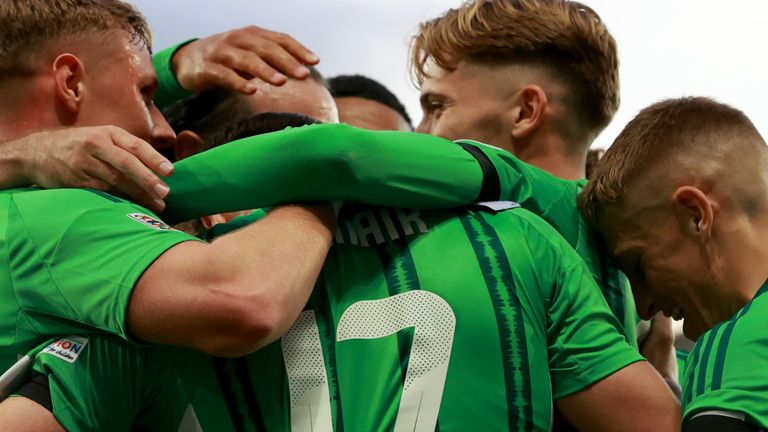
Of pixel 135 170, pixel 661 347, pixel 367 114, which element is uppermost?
pixel 135 170

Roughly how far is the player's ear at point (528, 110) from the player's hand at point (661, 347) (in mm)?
860

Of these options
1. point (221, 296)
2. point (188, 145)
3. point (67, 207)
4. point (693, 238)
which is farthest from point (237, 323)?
point (188, 145)

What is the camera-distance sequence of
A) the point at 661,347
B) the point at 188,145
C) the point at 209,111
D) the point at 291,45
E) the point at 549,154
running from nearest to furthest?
the point at 549,154, the point at 291,45, the point at 661,347, the point at 188,145, the point at 209,111

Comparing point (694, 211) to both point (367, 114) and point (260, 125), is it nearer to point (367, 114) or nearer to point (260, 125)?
point (260, 125)

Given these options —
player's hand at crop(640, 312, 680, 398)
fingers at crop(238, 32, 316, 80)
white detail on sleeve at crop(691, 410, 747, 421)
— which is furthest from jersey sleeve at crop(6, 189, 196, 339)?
player's hand at crop(640, 312, 680, 398)

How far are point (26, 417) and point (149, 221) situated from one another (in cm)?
47

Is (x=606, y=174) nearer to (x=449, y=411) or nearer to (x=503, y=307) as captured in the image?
(x=503, y=307)

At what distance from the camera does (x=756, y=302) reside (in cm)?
214

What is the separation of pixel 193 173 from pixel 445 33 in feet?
5.04

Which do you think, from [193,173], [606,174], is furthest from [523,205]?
[193,173]

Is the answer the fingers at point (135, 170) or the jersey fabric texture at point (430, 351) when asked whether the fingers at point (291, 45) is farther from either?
the jersey fabric texture at point (430, 351)

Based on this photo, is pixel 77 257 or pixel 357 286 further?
pixel 357 286

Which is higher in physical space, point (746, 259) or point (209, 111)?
point (746, 259)

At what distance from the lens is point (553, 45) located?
334cm
